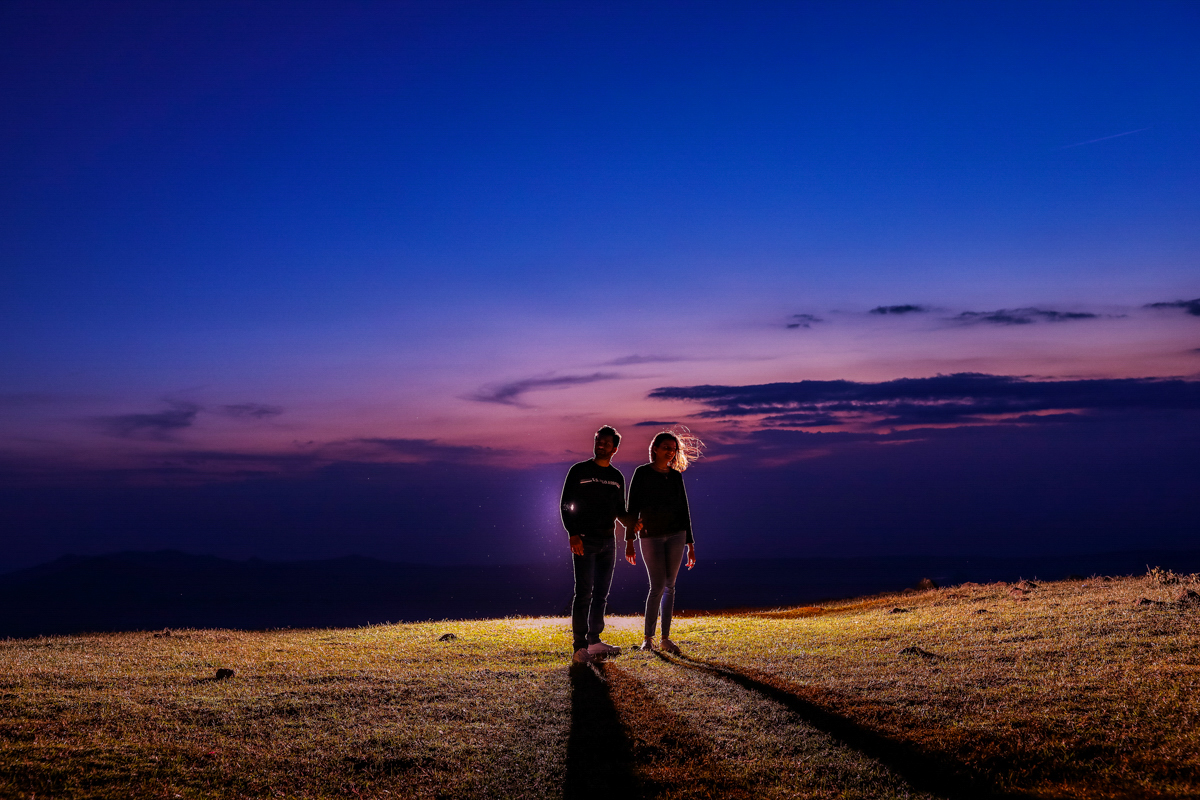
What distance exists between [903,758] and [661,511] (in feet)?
14.8

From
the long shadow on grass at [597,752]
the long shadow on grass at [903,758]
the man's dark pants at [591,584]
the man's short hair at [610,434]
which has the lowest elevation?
the long shadow on grass at [903,758]

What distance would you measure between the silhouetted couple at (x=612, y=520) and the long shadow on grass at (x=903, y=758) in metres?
2.42

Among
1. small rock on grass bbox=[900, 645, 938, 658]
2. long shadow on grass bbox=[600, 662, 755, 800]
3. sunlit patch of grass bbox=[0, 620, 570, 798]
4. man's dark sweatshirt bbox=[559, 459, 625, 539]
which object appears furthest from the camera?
man's dark sweatshirt bbox=[559, 459, 625, 539]

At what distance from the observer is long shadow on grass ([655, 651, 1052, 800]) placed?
18.8ft

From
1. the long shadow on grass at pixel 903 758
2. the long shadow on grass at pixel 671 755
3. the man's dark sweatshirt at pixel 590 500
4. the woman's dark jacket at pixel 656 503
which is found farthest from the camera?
the woman's dark jacket at pixel 656 503

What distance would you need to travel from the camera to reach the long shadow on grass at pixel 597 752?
594cm

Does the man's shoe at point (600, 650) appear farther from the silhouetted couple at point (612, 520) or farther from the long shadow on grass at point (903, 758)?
the long shadow on grass at point (903, 758)

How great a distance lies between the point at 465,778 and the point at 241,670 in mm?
5395

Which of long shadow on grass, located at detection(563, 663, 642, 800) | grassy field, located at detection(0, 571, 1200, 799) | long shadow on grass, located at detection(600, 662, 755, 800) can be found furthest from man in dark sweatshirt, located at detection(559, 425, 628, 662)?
long shadow on grass, located at detection(600, 662, 755, 800)

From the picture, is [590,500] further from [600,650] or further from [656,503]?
[600,650]

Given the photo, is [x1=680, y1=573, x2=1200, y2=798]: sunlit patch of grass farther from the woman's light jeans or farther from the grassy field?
the woman's light jeans

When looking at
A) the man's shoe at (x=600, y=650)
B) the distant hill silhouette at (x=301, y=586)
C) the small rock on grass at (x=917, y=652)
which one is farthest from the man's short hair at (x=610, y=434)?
the distant hill silhouette at (x=301, y=586)

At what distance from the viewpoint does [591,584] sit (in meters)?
10.2

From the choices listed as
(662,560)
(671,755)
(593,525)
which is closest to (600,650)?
(662,560)
